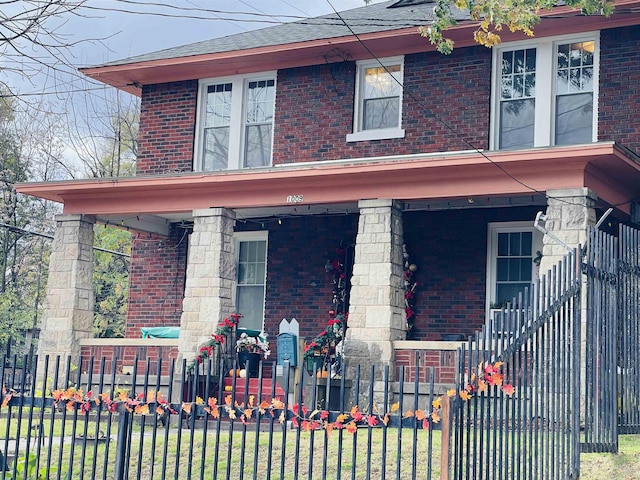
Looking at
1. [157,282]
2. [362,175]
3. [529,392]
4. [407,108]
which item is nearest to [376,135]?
[407,108]

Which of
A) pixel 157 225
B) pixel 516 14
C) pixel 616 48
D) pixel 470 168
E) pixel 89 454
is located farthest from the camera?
pixel 157 225

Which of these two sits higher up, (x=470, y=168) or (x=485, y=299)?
(x=470, y=168)

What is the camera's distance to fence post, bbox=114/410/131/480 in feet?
24.0

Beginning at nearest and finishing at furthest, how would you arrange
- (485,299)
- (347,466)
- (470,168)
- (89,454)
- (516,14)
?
(347,466) → (89,454) → (516,14) → (470,168) → (485,299)

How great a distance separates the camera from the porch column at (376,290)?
15688 mm

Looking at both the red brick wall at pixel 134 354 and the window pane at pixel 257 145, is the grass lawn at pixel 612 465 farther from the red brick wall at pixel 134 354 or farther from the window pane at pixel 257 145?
the window pane at pixel 257 145

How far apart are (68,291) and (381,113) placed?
6511 mm

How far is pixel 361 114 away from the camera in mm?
18516

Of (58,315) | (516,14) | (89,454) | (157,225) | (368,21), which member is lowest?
(89,454)

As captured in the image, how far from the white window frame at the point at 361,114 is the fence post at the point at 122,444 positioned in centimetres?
1128

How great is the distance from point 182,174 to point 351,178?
307 centimetres

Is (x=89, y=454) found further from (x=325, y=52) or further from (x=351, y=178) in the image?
(x=325, y=52)

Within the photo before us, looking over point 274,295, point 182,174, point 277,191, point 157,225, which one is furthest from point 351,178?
point 157,225

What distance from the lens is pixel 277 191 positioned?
17.0m
